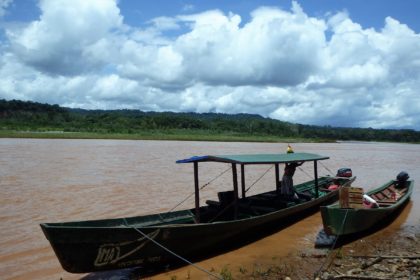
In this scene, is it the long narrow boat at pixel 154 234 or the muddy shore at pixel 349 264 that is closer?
the long narrow boat at pixel 154 234

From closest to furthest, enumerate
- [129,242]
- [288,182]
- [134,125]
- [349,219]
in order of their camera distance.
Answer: [129,242] < [349,219] < [288,182] < [134,125]

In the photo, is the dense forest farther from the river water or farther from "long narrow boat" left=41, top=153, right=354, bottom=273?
"long narrow boat" left=41, top=153, right=354, bottom=273

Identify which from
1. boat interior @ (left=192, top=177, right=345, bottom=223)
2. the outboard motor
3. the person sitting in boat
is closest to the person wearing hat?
the person sitting in boat

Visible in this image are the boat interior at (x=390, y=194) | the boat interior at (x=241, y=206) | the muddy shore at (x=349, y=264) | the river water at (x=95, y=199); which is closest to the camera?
the muddy shore at (x=349, y=264)

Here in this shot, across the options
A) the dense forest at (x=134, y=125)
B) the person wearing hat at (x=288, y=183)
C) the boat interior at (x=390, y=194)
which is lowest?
the boat interior at (x=390, y=194)

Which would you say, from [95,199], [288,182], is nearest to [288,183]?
[288,182]

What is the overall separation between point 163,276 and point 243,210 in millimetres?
4002

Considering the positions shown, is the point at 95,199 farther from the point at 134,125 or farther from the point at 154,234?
the point at 134,125

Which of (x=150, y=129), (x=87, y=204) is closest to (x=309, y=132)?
(x=150, y=129)

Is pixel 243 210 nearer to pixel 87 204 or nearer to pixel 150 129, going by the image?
pixel 87 204

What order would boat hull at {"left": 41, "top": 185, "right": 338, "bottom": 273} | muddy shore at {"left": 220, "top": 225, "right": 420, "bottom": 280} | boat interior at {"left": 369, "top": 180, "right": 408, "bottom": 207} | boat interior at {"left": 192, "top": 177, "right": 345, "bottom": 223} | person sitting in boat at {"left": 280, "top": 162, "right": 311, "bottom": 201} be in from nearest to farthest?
1. boat hull at {"left": 41, "top": 185, "right": 338, "bottom": 273}
2. muddy shore at {"left": 220, "top": 225, "right": 420, "bottom": 280}
3. boat interior at {"left": 192, "top": 177, "right": 345, "bottom": 223}
4. person sitting in boat at {"left": 280, "top": 162, "right": 311, "bottom": 201}
5. boat interior at {"left": 369, "top": 180, "right": 408, "bottom": 207}

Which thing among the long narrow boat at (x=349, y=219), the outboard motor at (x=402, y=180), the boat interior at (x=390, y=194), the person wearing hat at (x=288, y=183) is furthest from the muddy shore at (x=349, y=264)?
the outboard motor at (x=402, y=180)

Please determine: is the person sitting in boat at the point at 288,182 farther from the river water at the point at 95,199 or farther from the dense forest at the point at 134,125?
the dense forest at the point at 134,125

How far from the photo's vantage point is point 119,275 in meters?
8.13
